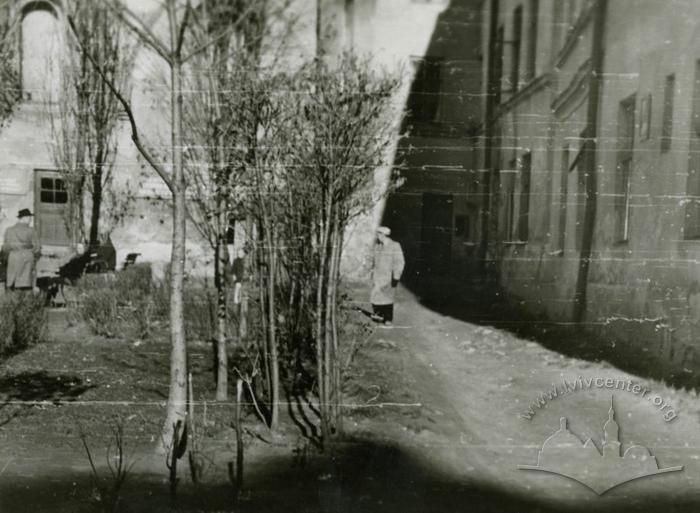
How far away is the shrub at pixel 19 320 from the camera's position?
A: 3.87 m

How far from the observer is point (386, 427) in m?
3.96

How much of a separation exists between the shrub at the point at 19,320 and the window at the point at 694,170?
12.2 ft

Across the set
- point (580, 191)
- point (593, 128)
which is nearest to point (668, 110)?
point (593, 128)

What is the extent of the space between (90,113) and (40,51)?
436 mm

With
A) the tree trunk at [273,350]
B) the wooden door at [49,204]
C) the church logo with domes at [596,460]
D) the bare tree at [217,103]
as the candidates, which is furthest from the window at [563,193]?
the wooden door at [49,204]

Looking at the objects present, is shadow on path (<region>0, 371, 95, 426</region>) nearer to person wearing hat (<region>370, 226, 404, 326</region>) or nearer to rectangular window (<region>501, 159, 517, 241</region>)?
person wearing hat (<region>370, 226, 404, 326</region>)

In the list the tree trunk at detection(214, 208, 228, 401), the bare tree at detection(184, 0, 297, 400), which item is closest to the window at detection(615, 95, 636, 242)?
the bare tree at detection(184, 0, 297, 400)

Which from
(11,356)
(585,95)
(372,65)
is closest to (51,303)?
(11,356)

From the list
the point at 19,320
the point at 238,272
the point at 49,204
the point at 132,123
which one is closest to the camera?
the point at 132,123

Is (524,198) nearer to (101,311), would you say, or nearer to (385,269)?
(385,269)

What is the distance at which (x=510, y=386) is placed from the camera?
409 cm

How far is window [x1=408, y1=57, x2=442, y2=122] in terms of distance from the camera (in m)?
3.85

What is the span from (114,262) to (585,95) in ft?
9.32

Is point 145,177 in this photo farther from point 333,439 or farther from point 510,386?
point 510,386
